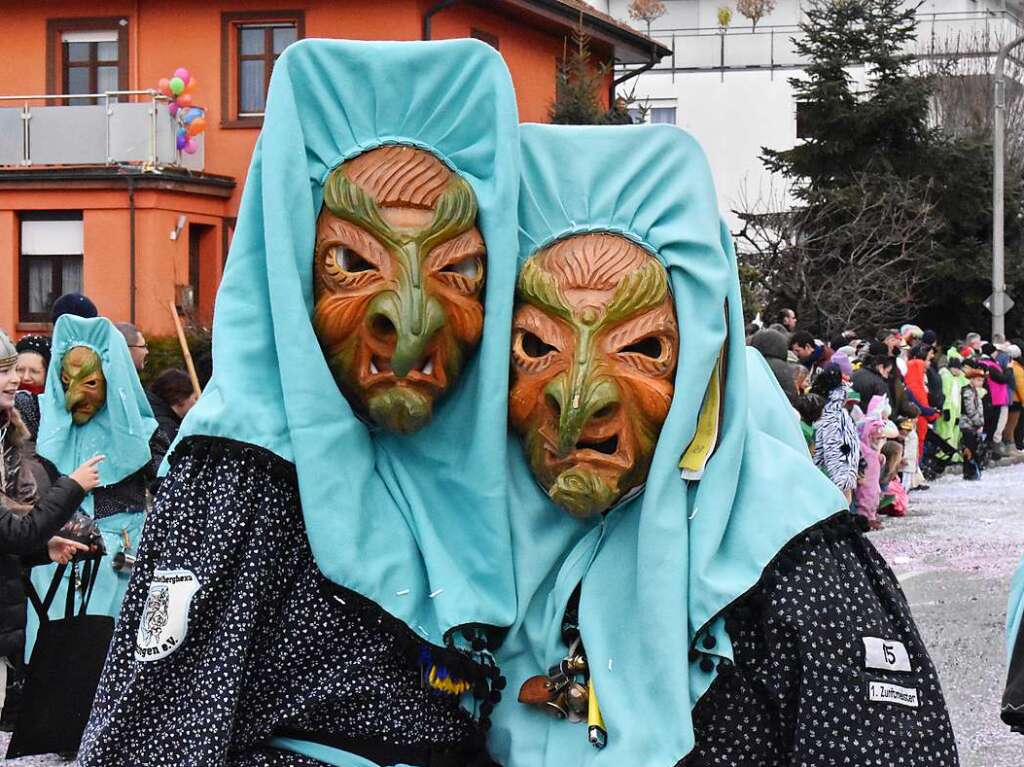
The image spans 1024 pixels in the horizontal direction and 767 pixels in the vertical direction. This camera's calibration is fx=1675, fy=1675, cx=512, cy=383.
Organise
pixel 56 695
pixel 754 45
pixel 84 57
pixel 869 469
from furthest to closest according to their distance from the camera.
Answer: pixel 754 45 < pixel 84 57 < pixel 869 469 < pixel 56 695

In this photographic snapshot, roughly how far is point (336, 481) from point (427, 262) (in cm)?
44

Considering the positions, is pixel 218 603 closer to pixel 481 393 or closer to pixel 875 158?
pixel 481 393

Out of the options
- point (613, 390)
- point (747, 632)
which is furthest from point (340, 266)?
point (747, 632)

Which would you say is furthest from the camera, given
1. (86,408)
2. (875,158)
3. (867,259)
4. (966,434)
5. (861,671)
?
(875,158)

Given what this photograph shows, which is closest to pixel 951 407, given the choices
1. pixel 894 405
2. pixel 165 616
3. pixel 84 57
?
pixel 894 405

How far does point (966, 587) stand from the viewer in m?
11.2

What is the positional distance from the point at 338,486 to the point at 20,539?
3.14 meters

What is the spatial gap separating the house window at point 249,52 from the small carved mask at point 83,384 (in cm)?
1818

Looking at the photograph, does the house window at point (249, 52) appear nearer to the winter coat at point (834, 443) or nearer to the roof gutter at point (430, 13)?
the roof gutter at point (430, 13)

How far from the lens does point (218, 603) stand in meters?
3.12

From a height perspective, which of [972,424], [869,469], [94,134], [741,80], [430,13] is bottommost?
[869,469]

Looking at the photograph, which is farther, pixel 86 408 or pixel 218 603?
pixel 86 408

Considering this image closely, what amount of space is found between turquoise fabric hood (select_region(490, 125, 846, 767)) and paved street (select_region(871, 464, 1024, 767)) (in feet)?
13.6

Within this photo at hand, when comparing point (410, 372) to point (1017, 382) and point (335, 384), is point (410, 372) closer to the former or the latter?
point (335, 384)
